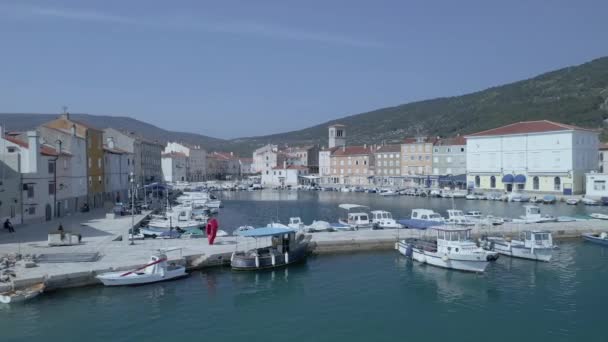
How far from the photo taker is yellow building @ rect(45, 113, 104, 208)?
47469mm

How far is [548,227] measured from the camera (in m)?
35.6

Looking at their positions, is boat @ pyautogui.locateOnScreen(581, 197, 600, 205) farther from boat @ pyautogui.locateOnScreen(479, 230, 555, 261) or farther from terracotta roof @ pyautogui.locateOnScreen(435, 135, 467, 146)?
boat @ pyautogui.locateOnScreen(479, 230, 555, 261)

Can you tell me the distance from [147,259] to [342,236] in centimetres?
1249

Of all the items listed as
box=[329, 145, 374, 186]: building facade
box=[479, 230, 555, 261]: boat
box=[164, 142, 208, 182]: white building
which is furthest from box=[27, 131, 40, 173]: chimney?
box=[164, 142, 208, 182]: white building

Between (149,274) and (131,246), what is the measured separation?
226 inches

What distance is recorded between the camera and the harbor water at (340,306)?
17438mm

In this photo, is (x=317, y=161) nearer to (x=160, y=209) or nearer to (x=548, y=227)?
(x=160, y=209)

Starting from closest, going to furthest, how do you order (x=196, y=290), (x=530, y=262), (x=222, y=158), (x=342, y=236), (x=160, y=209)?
1. (x=196, y=290)
2. (x=530, y=262)
3. (x=342, y=236)
4. (x=160, y=209)
5. (x=222, y=158)

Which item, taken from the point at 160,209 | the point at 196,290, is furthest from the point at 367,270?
the point at 160,209

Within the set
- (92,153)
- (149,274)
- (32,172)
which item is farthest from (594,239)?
(92,153)

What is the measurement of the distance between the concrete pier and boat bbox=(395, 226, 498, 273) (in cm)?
326

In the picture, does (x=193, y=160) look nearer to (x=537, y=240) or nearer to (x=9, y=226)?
(x=9, y=226)

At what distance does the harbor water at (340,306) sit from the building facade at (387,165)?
7434 centimetres

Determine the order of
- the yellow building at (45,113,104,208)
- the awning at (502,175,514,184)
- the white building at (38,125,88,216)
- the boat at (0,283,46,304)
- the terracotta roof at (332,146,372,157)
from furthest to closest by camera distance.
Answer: the terracotta roof at (332,146,372,157), the awning at (502,175,514,184), the yellow building at (45,113,104,208), the white building at (38,125,88,216), the boat at (0,283,46,304)
